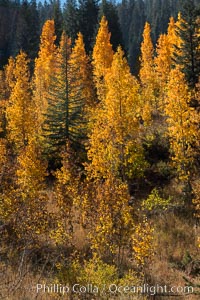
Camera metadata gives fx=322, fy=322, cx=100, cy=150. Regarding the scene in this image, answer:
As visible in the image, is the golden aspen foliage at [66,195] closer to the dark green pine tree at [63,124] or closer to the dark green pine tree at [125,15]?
the dark green pine tree at [63,124]

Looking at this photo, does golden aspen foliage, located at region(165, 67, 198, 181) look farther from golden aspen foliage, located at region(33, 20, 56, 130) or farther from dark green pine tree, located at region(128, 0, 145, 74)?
dark green pine tree, located at region(128, 0, 145, 74)

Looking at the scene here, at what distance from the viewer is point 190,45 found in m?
27.9

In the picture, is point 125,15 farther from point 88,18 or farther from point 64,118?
point 64,118

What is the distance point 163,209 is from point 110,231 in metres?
9.02

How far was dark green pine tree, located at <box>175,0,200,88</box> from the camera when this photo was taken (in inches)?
1071

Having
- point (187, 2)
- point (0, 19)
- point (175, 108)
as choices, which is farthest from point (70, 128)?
point (0, 19)

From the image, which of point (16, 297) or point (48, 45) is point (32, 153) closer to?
point (16, 297)

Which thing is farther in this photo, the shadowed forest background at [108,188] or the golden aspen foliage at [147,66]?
the golden aspen foliage at [147,66]

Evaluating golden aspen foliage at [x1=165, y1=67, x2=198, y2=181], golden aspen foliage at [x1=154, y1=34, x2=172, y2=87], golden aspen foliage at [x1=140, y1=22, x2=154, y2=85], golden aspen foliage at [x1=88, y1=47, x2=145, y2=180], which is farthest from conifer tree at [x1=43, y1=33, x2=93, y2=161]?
golden aspen foliage at [x1=140, y1=22, x2=154, y2=85]

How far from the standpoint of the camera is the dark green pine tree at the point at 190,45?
1071 inches

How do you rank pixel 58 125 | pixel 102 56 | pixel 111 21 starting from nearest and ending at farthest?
pixel 58 125
pixel 102 56
pixel 111 21

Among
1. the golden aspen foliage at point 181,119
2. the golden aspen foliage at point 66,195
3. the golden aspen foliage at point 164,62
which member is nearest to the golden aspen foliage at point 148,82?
the golden aspen foliage at point 164,62

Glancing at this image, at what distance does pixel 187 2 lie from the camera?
28.4 metres

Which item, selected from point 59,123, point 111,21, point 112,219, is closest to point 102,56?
point 59,123
